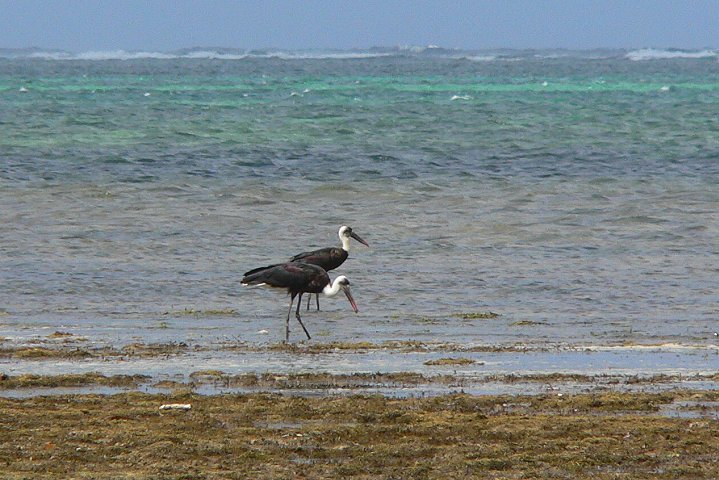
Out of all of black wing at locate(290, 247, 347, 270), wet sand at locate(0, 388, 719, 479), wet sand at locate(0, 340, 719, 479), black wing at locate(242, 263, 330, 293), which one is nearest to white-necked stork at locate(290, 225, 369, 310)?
black wing at locate(290, 247, 347, 270)

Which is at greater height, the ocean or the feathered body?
the feathered body

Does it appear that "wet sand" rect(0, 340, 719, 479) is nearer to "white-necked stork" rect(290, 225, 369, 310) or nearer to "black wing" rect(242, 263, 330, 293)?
"black wing" rect(242, 263, 330, 293)

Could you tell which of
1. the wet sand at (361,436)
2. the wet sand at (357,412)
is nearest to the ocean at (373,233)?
the wet sand at (357,412)

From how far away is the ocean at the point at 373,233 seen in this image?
43.8 feet

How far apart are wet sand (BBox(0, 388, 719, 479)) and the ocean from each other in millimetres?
1643

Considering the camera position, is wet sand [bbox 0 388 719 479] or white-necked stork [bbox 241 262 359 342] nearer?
wet sand [bbox 0 388 719 479]

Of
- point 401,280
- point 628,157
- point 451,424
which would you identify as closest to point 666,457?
point 451,424

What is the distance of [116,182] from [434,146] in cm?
1113

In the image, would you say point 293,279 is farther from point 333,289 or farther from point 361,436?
point 361,436

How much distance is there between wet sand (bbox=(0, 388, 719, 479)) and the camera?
7570mm

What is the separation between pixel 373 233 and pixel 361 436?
13.7 meters

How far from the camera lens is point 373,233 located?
72.2 ft

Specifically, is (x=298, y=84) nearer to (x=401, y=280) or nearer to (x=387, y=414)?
(x=401, y=280)

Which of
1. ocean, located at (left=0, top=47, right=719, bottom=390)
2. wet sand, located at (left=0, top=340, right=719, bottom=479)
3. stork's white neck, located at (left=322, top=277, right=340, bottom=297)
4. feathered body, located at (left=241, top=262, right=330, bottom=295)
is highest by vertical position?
wet sand, located at (left=0, top=340, right=719, bottom=479)
